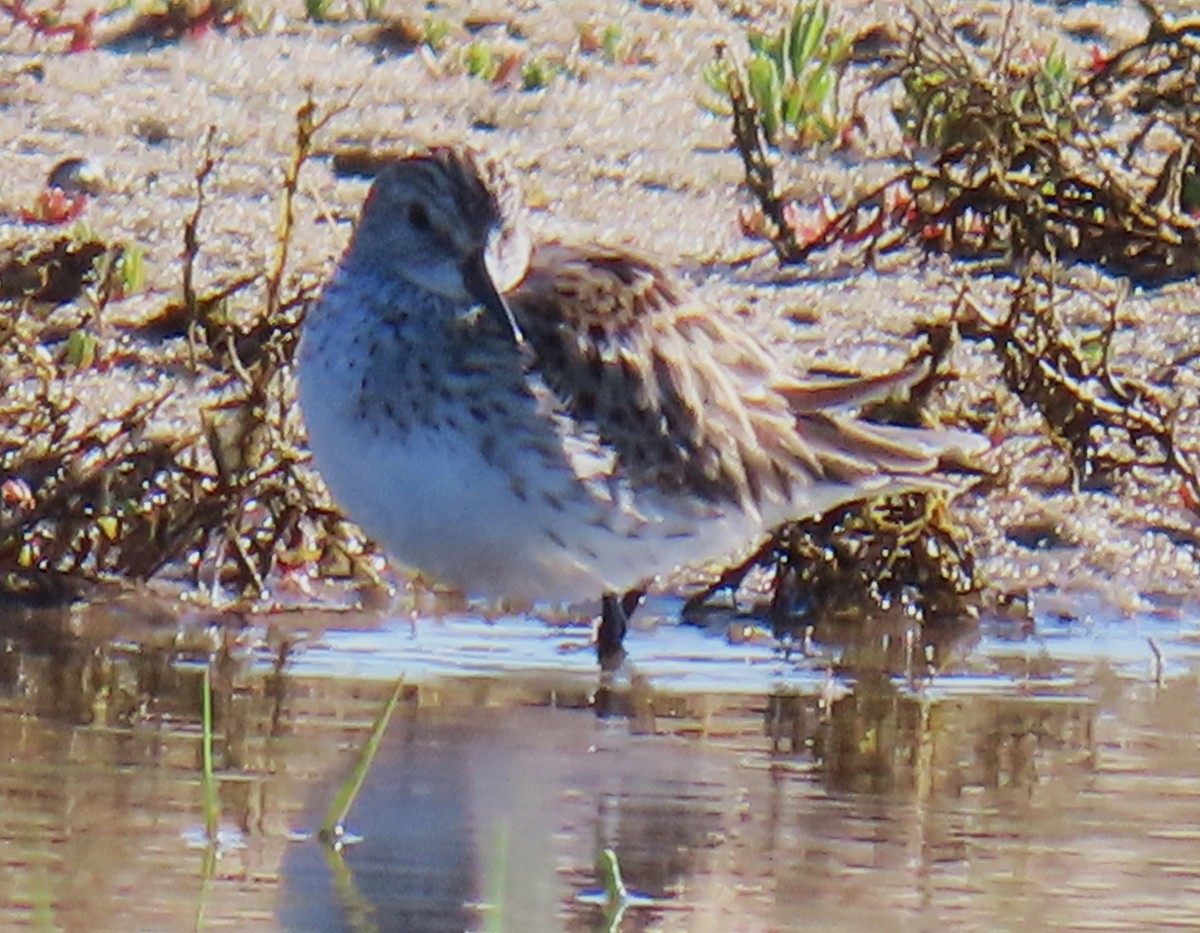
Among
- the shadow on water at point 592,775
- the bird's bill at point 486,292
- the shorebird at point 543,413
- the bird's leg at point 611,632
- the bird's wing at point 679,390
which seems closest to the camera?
the shadow on water at point 592,775

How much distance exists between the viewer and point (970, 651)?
6.68 meters

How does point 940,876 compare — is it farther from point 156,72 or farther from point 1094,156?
point 156,72

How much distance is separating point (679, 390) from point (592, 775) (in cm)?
134

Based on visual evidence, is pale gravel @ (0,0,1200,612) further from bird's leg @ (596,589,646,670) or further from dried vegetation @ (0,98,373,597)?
bird's leg @ (596,589,646,670)

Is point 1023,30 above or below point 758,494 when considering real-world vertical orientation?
above

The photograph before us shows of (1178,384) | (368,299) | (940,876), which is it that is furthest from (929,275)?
(940,876)

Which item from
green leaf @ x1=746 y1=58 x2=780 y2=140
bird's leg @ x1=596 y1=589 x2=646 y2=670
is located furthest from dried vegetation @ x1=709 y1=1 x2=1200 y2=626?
bird's leg @ x1=596 y1=589 x2=646 y2=670

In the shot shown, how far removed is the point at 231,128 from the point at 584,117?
1.14 meters

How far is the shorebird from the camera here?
6.04 meters

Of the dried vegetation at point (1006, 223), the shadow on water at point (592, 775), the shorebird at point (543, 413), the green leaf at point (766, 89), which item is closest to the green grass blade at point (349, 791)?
the shadow on water at point (592, 775)

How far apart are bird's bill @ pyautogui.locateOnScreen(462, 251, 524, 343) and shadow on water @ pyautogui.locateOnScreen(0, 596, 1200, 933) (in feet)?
2.39

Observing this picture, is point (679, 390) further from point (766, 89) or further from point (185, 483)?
point (766, 89)

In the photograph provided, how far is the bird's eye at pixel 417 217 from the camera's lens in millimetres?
6527

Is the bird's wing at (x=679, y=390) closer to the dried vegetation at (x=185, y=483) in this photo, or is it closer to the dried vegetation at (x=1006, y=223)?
the dried vegetation at (x=1006, y=223)
